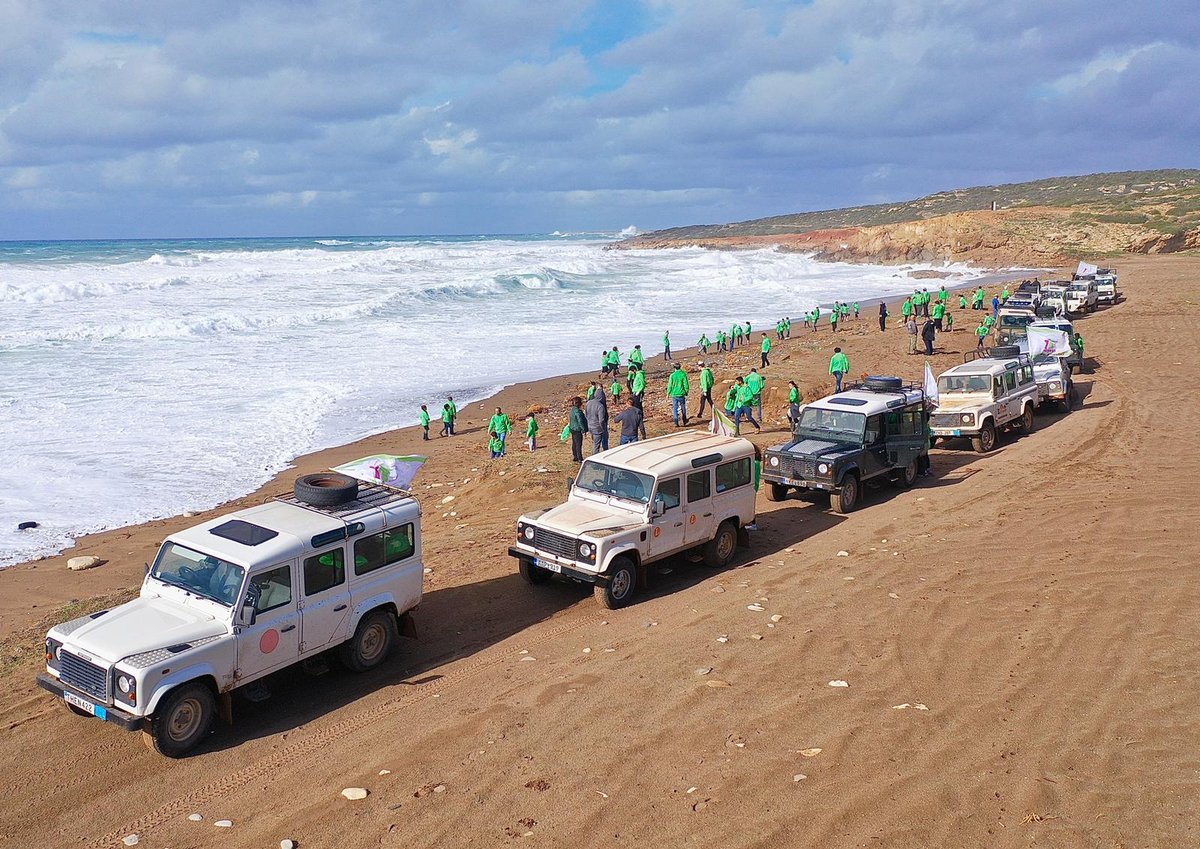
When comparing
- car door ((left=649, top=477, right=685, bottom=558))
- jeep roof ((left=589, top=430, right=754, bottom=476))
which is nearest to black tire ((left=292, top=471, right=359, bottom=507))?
jeep roof ((left=589, top=430, right=754, bottom=476))

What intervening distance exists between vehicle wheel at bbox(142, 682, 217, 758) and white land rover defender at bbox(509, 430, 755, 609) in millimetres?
4318

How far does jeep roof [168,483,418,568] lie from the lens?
8.67m

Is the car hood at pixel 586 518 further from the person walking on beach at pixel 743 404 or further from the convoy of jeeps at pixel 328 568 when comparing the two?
the person walking on beach at pixel 743 404

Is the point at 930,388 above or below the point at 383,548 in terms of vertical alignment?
above

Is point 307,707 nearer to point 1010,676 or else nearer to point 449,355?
point 1010,676

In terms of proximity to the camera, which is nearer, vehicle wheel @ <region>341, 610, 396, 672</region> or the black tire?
vehicle wheel @ <region>341, 610, 396, 672</region>

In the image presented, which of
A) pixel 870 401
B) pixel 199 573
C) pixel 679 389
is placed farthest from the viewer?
pixel 679 389

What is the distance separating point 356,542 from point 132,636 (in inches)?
86.9

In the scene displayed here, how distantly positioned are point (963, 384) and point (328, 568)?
15.4 meters

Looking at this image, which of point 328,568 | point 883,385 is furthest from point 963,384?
point 328,568

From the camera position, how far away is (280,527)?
9062 mm

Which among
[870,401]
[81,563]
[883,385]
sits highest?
[883,385]

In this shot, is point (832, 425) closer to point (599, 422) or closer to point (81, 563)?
point (599, 422)

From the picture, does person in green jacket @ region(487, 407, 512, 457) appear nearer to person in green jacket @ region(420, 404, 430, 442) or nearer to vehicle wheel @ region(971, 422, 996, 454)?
person in green jacket @ region(420, 404, 430, 442)
